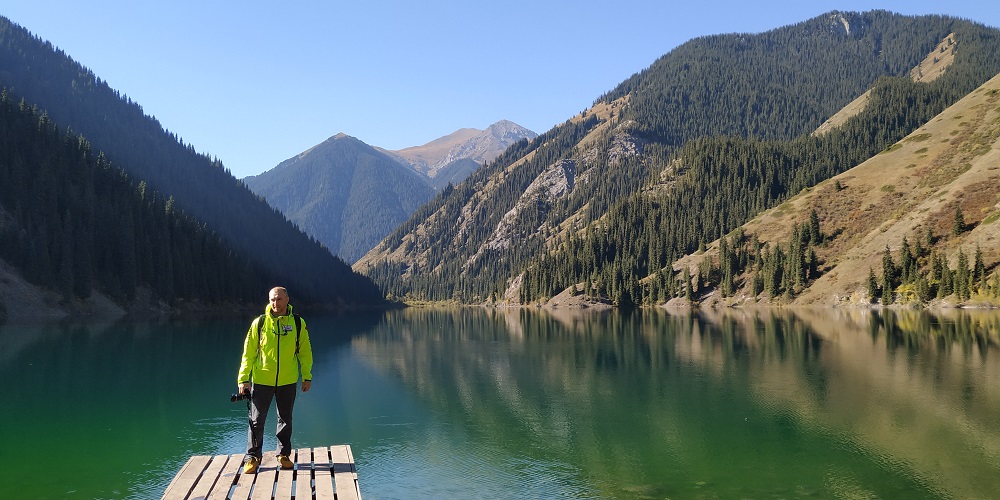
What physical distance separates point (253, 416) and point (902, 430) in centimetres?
2386

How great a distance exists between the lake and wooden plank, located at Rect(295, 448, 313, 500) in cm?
396

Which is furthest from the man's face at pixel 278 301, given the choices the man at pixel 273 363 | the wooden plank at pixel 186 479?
the wooden plank at pixel 186 479

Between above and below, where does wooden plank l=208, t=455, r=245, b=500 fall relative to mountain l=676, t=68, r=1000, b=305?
below

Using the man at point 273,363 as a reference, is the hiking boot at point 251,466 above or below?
below

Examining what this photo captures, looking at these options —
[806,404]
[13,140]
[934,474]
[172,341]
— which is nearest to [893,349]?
[806,404]

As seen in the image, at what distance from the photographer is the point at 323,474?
42.8 ft

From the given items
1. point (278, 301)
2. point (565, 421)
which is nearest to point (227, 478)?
point (278, 301)

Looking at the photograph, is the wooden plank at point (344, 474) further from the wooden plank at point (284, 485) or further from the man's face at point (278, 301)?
the man's face at point (278, 301)

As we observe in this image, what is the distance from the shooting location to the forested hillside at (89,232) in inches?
4867

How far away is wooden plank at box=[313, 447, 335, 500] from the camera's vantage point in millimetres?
11711

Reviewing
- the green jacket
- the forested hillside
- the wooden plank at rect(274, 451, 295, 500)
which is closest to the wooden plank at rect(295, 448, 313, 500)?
the wooden plank at rect(274, 451, 295, 500)

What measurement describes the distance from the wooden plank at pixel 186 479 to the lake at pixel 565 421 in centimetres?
551

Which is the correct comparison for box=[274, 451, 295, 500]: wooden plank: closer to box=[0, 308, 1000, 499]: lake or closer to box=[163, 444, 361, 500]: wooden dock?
box=[163, 444, 361, 500]: wooden dock

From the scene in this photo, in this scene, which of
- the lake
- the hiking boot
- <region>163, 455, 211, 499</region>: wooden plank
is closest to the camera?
<region>163, 455, 211, 499</region>: wooden plank
